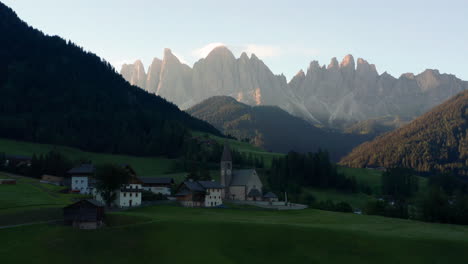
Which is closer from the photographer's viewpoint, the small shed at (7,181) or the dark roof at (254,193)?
the small shed at (7,181)

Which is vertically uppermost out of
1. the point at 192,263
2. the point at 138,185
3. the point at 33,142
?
the point at 33,142

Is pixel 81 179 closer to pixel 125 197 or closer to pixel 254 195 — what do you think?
pixel 125 197

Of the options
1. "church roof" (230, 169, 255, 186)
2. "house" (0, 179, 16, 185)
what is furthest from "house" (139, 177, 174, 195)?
"house" (0, 179, 16, 185)

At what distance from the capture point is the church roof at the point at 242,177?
125831 mm

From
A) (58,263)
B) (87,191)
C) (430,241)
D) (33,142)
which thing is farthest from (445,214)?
(33,142)

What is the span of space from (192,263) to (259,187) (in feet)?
259

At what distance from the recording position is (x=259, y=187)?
12888 cm

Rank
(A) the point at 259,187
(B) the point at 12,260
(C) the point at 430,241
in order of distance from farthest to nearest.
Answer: (A) the point at 259,187 < (C) the point at 430,241 < (B) the point at 12,260

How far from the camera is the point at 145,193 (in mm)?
101562

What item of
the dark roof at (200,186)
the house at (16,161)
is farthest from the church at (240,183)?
the house at (16,161)

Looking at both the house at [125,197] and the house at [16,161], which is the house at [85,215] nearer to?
the house at [125,197]

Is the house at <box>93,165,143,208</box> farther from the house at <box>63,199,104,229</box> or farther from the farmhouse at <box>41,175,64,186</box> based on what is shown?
the farmhouse at <box>41,175,64,186</box>

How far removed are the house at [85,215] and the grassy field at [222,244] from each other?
1.85 meters

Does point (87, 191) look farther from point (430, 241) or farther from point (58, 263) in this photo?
point (430, 241)
